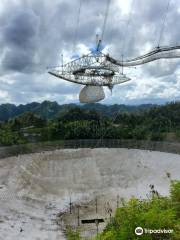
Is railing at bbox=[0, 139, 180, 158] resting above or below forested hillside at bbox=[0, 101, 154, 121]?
below

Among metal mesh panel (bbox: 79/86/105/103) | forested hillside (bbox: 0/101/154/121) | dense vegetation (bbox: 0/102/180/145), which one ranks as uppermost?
forested hillside (bbox: 0/101/154/121)

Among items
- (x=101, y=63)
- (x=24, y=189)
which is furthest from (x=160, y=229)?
(x=24, y=189)

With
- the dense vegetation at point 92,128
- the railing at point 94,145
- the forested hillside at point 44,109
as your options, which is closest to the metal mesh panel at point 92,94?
the railing at point 94,145

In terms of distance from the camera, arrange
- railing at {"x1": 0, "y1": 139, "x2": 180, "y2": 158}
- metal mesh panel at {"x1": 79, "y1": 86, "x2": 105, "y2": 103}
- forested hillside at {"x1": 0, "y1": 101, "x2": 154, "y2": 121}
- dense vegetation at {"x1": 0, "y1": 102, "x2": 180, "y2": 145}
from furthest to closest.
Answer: forested hillside at {"x1": 0, "y1": 101, "x2": 154, "y2": 121} → dense vegetation at {"x1": 0, "y1": 102, "x2": 180, "y2": 145} → railing at {"x1": 0, "y1": 139, "x2": 180, "y2": 158} → metal mesh panel at {"x1": 79, "y1": 86, "x2": 105, "y2": 103}

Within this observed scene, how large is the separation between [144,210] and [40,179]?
1973 cm

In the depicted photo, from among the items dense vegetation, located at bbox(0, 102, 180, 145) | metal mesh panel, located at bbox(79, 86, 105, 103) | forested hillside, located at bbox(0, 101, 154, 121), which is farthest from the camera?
forested hillside, located at bbox(0, 101, 154, 121)

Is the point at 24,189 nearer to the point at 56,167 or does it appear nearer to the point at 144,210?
the point at 56,167

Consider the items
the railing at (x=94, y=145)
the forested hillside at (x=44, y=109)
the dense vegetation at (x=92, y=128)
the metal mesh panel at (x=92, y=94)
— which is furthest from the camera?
the forested hillside at (x=44, y=109)

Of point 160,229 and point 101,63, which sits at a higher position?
point 101,63

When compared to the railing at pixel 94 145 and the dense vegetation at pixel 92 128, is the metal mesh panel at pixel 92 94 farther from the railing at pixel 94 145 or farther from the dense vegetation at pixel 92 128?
the dense vegetation at pixel 92 128

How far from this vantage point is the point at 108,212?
1176 inches

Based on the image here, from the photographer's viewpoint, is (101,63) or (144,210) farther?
(101,63)

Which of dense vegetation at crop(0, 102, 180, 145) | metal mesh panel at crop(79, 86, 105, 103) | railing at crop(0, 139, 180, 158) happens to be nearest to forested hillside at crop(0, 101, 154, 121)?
dense vegetation at crop(0, 102, 180, 145)

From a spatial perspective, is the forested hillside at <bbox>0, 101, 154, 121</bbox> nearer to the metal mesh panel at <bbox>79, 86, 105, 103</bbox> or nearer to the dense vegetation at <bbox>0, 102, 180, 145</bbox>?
the dense vegetation at <bbox>0, 102, 180, 145</bbox>
